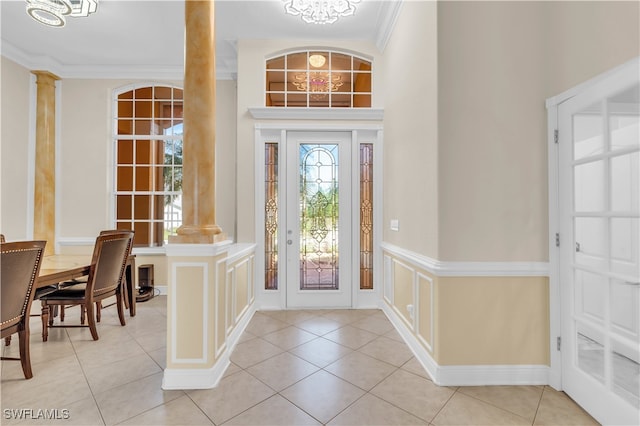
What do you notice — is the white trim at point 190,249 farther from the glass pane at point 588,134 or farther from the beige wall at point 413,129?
the glass pane at point 588,134

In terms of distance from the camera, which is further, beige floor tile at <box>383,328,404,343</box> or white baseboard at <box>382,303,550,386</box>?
beige floor tile at <box>383,328,404,343</box>

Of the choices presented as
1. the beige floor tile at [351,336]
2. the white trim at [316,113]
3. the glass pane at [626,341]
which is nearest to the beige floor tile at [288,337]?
the beige floor tile at [351,336]

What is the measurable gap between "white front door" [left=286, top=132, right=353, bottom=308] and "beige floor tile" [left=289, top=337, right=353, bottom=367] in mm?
1076

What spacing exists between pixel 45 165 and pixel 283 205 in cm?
359

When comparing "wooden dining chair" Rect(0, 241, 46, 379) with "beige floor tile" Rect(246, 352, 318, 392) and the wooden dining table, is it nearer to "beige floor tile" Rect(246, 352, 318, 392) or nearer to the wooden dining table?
the wooden dining table

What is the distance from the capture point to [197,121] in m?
2.29

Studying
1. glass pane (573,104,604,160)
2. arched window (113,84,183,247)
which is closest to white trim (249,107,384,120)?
arched window (113,84,183,247)

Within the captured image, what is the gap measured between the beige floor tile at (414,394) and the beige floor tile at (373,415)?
54 millimetres

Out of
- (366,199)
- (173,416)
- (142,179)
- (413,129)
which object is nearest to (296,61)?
(366,199)

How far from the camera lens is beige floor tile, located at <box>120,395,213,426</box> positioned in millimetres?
1796

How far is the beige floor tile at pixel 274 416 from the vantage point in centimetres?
180

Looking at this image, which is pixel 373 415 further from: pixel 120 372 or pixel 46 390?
pixel 46 390

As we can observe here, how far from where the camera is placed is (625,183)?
1.71m

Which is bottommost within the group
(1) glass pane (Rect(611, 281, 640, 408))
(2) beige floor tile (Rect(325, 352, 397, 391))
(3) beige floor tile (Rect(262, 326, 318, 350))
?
(2) beige floor tile (Rect(325, 352, 397, 391))
